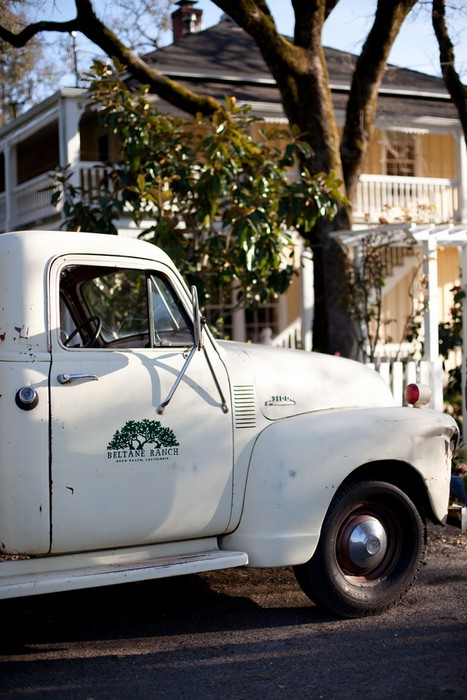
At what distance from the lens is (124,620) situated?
18.7ft

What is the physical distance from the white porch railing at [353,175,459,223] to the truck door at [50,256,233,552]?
13830mm

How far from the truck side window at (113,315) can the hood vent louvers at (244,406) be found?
0.40m

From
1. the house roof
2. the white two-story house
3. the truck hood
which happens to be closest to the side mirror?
the truck hood

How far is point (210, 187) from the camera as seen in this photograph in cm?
933

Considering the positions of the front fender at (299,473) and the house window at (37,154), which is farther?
the house window at (37,154)

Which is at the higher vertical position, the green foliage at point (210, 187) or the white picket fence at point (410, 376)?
the green foliage at point (210, 187)

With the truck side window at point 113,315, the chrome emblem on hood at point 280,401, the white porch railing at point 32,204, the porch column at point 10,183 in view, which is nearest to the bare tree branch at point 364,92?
the white porch railing at point 32,204

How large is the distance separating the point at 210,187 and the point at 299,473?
4.59m

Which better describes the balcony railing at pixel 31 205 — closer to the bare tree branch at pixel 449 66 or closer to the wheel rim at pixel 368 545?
the bare tree branch at pixel 449 66

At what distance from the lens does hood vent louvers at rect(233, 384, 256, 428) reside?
5.44m

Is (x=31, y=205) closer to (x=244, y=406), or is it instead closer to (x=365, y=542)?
(x=244, y=406)

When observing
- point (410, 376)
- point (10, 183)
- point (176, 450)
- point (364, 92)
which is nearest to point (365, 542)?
point (176, 450)

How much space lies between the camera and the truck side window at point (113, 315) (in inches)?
213

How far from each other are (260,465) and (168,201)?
5795mm
